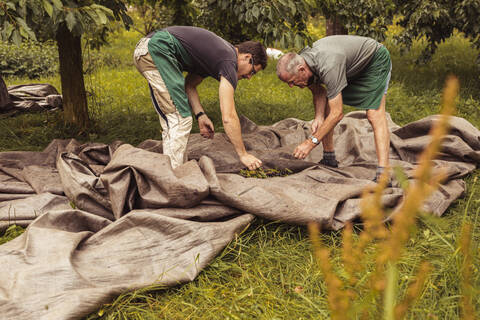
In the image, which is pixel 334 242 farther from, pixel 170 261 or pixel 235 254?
pixel 170 261

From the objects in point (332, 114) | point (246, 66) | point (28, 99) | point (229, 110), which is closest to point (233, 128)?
point (229, 110)

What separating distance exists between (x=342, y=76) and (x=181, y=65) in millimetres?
1295

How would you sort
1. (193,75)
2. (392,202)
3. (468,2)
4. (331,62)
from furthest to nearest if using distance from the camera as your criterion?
1. (468,2)
2. (193,75)
3. (331,62)
4. (392,202)

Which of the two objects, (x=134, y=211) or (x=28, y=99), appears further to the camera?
(x=28, y=99)

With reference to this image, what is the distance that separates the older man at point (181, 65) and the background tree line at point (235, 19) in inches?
→ 11.7

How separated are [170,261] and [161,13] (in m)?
11.6

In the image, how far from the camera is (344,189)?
2623mm

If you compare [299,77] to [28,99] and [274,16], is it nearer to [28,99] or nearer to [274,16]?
[274,16]

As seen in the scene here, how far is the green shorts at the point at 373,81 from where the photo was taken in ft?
10.6

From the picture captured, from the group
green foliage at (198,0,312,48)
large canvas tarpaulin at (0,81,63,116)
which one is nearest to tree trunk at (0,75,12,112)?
large canvas tarpaulin at (0,81,63,116)

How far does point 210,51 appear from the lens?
288 cm

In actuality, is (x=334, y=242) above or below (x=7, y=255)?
below

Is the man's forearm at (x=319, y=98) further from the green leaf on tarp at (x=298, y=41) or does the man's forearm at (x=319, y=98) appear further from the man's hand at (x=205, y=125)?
the man's hand at (x=205, y=125)

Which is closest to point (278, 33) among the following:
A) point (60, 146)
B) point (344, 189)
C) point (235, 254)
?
point (344, 189)
